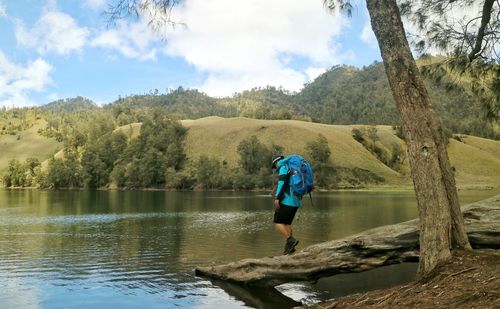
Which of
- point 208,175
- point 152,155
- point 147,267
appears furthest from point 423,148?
point 152,155

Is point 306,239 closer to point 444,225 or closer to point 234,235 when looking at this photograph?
point 234,235

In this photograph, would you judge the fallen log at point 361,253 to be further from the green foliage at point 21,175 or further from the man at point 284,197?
the green foliage at point 21,175

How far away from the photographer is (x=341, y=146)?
513 ft

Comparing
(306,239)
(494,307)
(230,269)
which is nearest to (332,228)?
(306,239)

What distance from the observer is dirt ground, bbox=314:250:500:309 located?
282 inches

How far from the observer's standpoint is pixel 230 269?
13422 mm

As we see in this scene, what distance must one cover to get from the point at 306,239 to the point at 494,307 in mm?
20589

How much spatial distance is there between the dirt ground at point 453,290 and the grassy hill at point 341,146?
137m

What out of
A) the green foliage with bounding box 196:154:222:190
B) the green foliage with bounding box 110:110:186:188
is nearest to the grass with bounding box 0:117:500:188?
the green foliage with bounding box 110:110:186:188

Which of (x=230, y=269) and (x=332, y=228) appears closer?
(x=230, y=269)

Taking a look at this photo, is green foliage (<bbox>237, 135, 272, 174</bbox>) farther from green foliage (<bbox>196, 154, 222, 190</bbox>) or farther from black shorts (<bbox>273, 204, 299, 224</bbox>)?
black shorts (<bbox>273, 204, 299, 224</bbox>)

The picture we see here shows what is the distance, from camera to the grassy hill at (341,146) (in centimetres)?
14750

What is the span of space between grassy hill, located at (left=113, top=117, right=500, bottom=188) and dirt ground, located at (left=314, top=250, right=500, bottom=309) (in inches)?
5395

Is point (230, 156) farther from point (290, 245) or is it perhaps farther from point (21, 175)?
point (290, 245)
